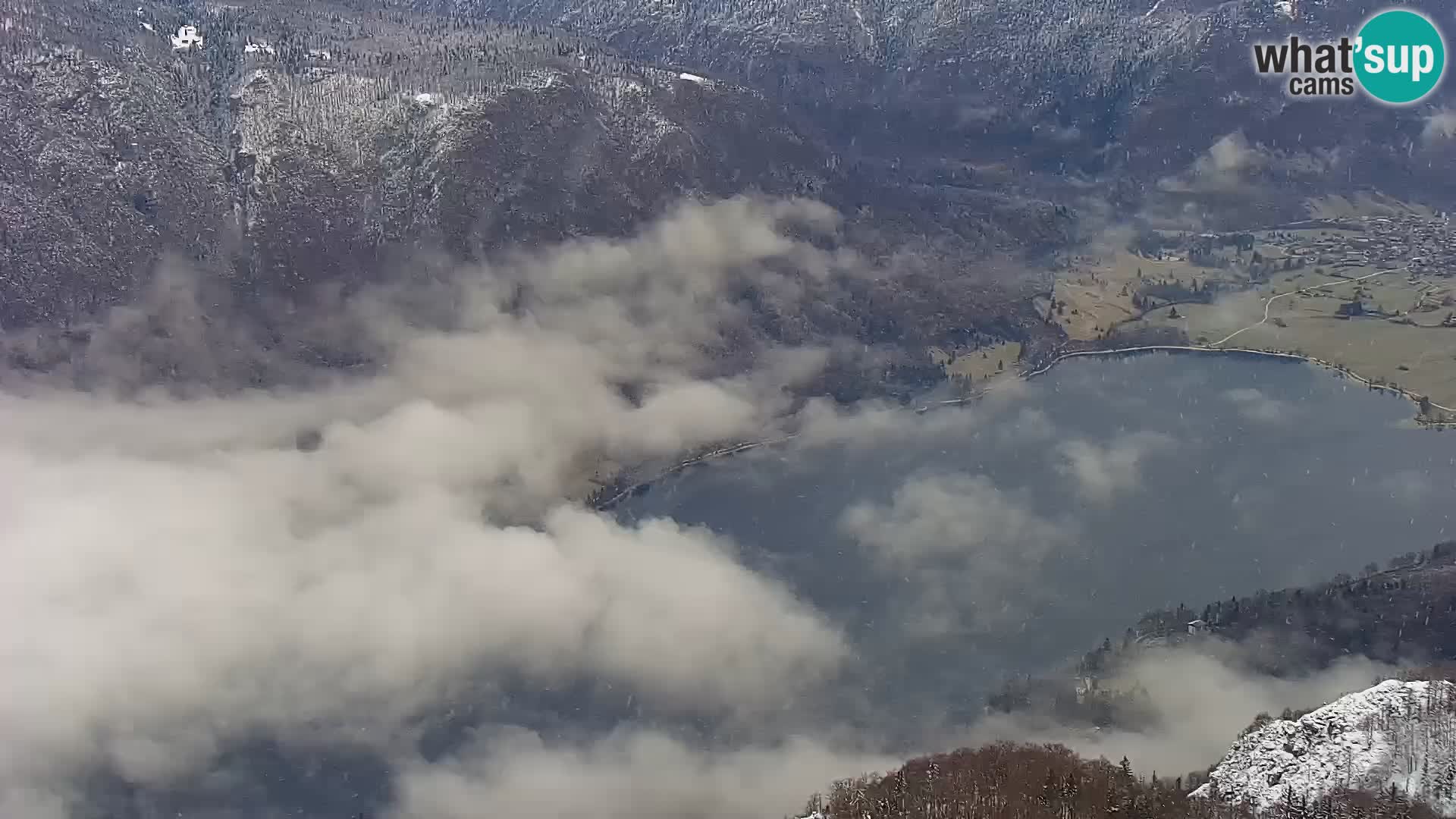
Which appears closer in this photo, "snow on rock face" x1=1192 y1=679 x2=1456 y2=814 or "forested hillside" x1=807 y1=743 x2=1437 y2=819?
"forested hillside" x1=807 y1=743 x2=1437 y2=819

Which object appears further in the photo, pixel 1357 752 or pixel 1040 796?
pixel 1040 796

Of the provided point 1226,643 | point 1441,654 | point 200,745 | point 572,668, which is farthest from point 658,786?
point 1441,654

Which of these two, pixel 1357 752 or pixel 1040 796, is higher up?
pixel 1357 752

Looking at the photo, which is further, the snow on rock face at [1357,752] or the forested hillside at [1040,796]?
the snow on rock face at [1357,752]

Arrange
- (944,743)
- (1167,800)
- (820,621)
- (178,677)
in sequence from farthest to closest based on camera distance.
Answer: (820,621) → (178,677) → (944,743) → (1167,800)

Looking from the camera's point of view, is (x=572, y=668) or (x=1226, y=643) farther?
(x=572, y=668)

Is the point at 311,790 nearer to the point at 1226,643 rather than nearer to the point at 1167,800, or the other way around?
the point at 1167,800

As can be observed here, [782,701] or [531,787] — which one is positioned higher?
[782,701]

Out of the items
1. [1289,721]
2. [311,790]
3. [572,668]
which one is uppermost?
[572,668]
